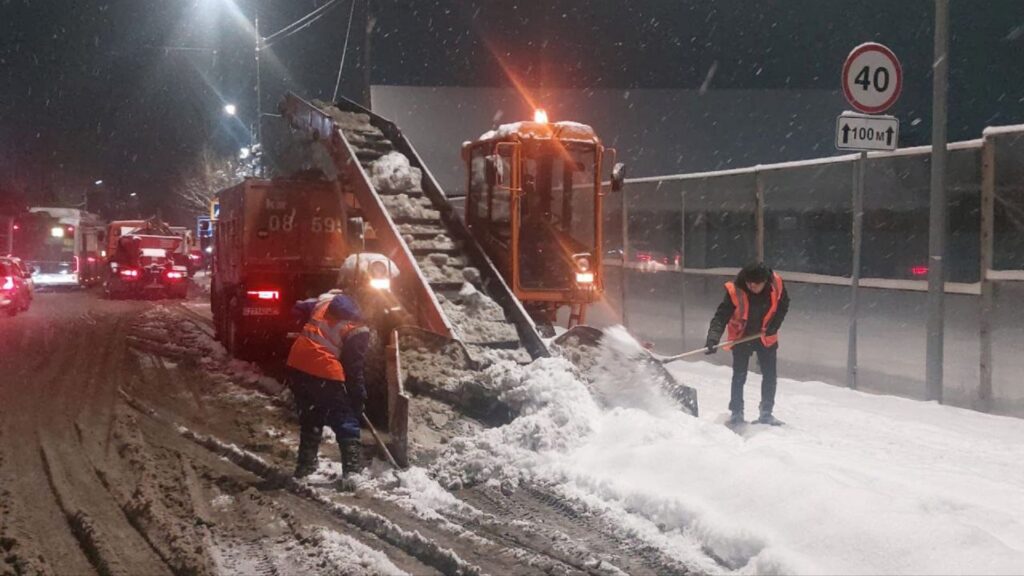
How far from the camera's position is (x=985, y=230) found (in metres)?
9.77

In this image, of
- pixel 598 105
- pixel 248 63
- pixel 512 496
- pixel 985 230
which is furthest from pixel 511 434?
pixel 248 63

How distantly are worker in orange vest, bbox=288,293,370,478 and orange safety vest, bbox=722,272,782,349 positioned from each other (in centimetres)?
404

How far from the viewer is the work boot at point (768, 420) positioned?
31.2 ft

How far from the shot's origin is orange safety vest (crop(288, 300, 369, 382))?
7.58 m

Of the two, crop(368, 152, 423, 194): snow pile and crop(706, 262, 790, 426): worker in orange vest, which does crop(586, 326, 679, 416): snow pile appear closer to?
crop(706, 262, 790, 426): worker in orange vest

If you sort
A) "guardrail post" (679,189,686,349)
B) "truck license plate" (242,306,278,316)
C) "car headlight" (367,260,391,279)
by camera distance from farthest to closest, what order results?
1. "guardrail post" (679,189,686,349)
2. "truck license plate" (242,306,278,316)
3. "car headlight" (367,260,391,279)

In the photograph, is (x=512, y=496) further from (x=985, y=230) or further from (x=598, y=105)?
(x=598, y=105)

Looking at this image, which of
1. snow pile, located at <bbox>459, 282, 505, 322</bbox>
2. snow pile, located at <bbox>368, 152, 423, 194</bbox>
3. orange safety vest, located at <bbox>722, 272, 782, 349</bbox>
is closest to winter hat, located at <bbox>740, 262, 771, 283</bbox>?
orange safety vest, located at <bbox>722, 272, 782, 349</bbox>

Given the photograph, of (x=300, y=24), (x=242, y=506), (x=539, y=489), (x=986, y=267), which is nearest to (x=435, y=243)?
(x=539, y=489)

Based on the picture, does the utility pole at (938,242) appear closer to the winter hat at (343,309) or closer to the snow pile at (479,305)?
the snow pile at (479,305)

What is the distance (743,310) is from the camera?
9.84 m

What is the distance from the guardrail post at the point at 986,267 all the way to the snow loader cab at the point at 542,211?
453cm

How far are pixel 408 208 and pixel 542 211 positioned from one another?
1.93 meters

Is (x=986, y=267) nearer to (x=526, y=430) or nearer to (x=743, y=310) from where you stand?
(x=743, y=310)
